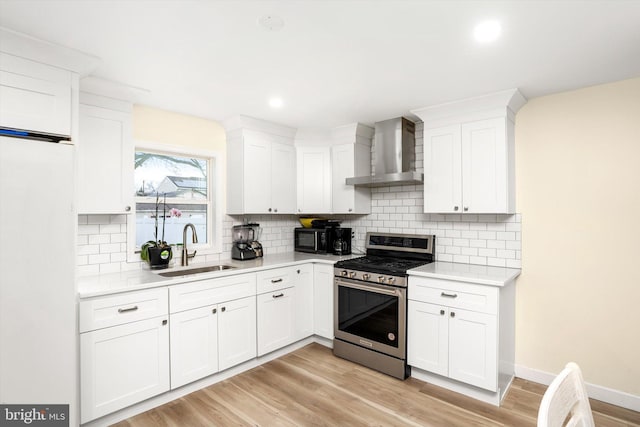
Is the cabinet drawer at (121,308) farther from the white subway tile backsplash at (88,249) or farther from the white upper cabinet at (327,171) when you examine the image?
the white upper cabinet at (327,171)

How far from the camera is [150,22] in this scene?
1758mm

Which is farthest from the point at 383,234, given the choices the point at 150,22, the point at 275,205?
the point at 150,22

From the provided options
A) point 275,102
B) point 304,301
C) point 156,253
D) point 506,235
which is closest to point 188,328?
point 156,253

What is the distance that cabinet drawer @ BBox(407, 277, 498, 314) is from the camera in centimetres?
251

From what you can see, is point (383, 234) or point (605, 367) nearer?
point (605, 367)

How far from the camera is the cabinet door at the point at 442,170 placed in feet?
9.96

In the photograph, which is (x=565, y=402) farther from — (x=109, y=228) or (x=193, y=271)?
(x=109, y=228)

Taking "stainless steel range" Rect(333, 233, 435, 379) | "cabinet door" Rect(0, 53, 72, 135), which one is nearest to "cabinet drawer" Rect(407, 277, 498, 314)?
"stainless steel range" Rect(333, 233, 435, 379)

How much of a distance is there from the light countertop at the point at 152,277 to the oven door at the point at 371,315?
397 mm

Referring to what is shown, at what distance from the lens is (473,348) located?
258 centimetres

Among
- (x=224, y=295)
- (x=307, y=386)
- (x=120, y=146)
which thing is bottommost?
(x=307, y=386)

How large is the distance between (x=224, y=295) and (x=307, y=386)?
3.41ft

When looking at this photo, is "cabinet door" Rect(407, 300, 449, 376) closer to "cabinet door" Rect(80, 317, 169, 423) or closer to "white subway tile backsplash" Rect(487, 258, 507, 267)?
"white subway tile backsplash" Rect(487, 258, 507, 267)

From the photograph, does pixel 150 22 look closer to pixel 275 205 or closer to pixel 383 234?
pixel 275 205
